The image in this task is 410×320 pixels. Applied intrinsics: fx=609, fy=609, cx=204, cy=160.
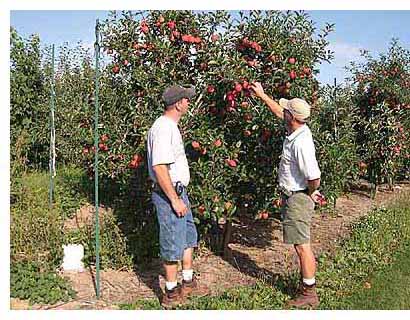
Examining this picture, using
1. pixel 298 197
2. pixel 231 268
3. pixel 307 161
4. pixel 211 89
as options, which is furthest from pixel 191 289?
pixel 211 89

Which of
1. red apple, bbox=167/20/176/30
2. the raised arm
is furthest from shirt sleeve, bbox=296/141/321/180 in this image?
red apple, bbox=167/20/176/30

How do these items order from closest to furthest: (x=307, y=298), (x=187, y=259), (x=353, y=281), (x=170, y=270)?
(x=170, y=270) < (x=307, y=298) < (x=187, y=259) < (x=353, y=281)

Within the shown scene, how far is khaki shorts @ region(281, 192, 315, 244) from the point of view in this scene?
15.3 feet

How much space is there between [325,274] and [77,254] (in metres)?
2.27

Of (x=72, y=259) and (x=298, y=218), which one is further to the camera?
(x=72, y=259)

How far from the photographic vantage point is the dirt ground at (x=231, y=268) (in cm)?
505

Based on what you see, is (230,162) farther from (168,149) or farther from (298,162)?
(168,149)

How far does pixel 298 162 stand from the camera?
4.57 metres

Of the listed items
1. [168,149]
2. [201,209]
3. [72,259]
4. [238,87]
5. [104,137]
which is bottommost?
[72,259]

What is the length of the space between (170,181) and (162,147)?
0.25m

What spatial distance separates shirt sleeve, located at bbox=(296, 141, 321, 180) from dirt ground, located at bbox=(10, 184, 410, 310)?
4.43 ft

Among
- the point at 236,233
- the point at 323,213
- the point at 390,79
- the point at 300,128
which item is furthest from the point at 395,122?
the point at 300,128

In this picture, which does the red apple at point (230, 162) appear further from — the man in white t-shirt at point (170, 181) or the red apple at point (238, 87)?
the man in white t-shirt at point (170, 181)

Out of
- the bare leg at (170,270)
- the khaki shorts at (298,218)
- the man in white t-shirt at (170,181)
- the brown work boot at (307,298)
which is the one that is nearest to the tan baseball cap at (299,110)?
the khaki shorts at (298,218)
